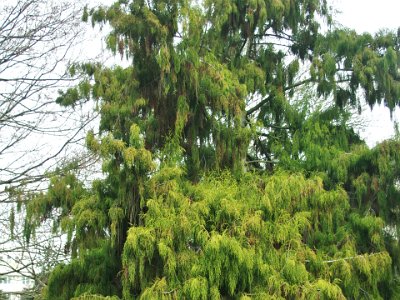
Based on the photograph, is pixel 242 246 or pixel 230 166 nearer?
pixel 242 246

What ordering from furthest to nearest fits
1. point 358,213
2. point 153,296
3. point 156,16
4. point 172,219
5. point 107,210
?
point 358,213 < point 156,16 < point 107,210 < point 172,219 < point 153,296

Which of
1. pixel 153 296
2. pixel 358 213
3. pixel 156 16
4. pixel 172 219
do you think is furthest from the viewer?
pixel 358 213

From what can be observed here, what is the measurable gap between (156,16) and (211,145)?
2.30 meters

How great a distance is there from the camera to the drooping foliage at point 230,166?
798cm

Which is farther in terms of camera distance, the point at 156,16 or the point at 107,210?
the point at 156,16

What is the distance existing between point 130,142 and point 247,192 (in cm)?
184

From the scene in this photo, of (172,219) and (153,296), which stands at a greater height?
(172,219)

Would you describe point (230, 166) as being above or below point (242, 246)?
above

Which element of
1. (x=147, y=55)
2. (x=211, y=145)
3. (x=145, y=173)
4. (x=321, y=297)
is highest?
(x=147, y=55)

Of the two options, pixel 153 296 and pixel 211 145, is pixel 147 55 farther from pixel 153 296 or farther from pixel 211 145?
pixel 153 296

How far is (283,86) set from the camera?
11625 mm

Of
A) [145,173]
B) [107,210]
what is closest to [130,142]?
[145,173]

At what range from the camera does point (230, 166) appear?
10219 mm

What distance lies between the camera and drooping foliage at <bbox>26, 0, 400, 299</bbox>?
7.98 metres
